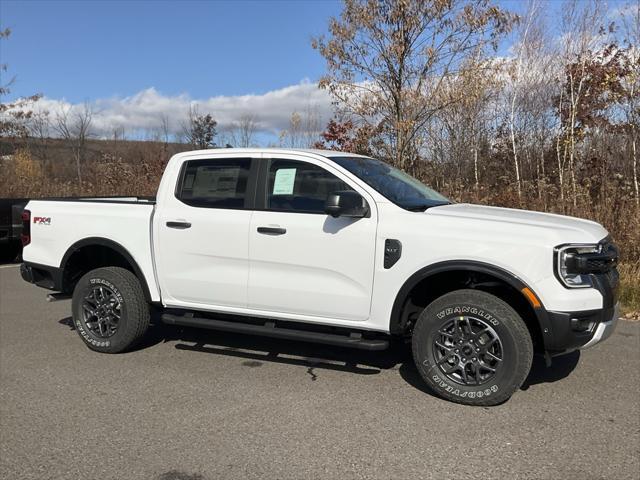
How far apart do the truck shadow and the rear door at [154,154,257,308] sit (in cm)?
74

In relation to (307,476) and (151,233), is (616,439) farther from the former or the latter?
(151,233)

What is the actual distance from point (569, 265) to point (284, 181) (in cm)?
237

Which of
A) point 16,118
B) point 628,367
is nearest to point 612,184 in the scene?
point 628,367

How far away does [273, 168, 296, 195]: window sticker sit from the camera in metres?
4.80

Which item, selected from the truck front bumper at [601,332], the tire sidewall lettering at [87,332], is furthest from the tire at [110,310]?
the truck front bumper at [601,332]

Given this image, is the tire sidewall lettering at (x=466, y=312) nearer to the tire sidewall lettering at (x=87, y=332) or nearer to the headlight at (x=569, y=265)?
the headlight at (x=569, y=265)

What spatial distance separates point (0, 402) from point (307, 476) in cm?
266

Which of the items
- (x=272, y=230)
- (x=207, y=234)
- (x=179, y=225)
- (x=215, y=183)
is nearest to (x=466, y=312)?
(x=272, y=230)

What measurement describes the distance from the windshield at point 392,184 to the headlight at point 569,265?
1134 mm

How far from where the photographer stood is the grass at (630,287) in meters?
7.13

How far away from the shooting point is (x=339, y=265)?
4.44 m

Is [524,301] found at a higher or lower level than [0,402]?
higher

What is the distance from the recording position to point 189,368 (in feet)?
16.7

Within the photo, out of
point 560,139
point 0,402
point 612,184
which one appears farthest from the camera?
point 560,139
